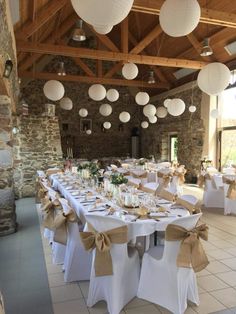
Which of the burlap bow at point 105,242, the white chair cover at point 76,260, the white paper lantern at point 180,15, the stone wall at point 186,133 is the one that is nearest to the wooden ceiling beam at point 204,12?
the white paper lantern at point 180,15

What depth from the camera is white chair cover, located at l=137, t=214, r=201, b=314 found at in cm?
255

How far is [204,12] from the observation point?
5.54 meters

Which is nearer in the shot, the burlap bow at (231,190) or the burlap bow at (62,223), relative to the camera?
the burlap bow at (62,223)

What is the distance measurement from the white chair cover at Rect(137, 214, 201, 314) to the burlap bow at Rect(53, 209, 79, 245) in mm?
966

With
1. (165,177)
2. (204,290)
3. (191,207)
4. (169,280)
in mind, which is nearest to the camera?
(169,280)

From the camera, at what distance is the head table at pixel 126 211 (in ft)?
8.97

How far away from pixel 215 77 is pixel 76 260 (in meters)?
3.12

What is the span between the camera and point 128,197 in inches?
135

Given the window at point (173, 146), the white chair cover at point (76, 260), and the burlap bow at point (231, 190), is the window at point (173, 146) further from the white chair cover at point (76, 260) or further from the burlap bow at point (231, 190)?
the white chair cover at point (76, 260)

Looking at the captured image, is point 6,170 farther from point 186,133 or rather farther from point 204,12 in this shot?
point 186,133

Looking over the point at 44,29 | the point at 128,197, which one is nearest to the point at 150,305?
the point at 128,197

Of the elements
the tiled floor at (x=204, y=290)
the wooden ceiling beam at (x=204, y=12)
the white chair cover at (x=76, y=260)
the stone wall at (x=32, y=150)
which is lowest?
the tiled floor at (x=204, y=290)

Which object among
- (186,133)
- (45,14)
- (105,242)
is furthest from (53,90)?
(186,133)

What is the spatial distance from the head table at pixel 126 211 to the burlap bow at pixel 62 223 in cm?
15
